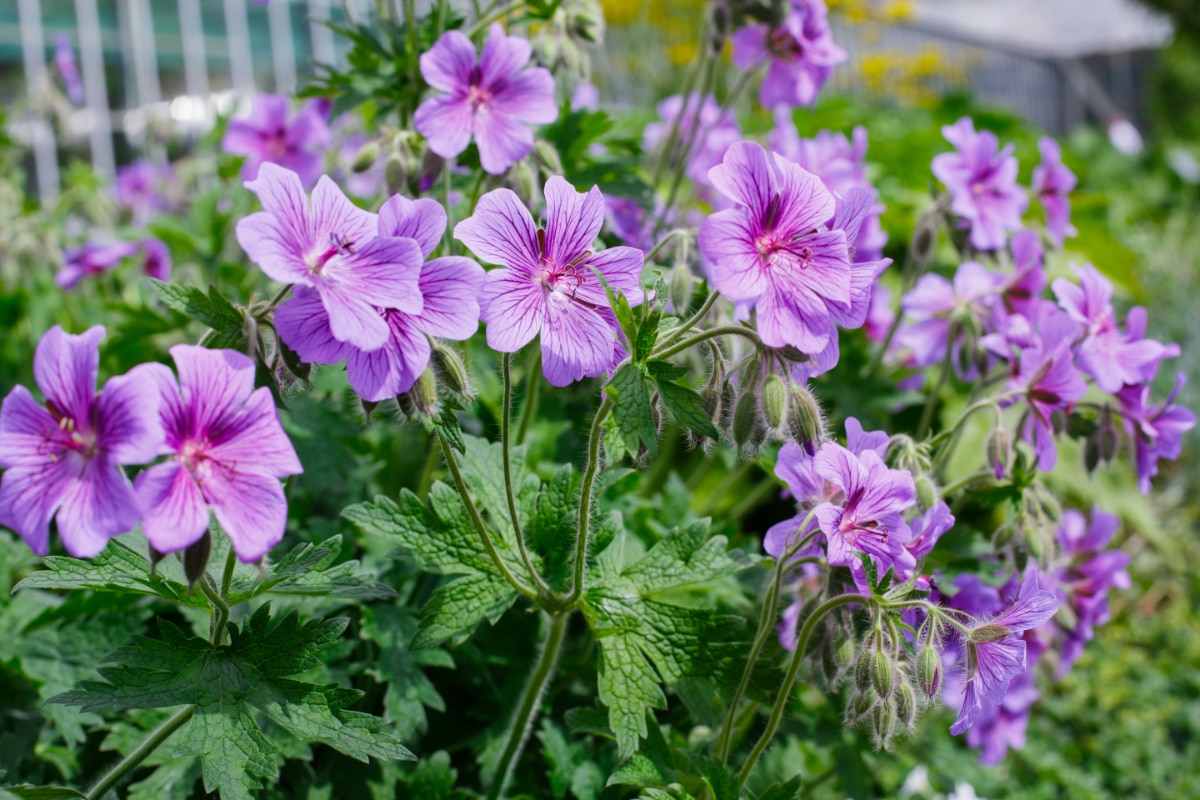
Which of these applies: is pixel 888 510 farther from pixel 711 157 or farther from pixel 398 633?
pixel 711 157

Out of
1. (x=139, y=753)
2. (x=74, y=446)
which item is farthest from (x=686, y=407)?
(x=139, y=753)

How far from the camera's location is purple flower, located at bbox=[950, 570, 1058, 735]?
4.31ft

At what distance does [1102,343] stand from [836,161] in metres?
0.96

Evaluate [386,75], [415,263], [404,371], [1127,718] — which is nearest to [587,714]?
[404,371]

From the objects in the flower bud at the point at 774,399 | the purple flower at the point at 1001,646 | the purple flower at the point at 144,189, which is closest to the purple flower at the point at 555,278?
the flower bud at the point at 774,399

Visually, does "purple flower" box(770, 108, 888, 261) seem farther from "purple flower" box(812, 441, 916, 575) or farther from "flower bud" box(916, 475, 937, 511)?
"purple flower" box(812, 441, 916, 575)

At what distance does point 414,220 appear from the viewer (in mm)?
1223

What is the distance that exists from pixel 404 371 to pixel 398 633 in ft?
2.11

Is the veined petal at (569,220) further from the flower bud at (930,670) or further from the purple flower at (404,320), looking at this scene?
the flower bud at (930,670)

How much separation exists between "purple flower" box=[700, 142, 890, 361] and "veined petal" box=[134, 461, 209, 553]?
65cm

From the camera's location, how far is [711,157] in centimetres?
257

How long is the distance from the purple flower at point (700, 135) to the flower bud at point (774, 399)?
1242 mm

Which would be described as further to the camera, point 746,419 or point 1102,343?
point 1102,343

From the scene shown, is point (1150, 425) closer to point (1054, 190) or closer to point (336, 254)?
point (1054, 190)
